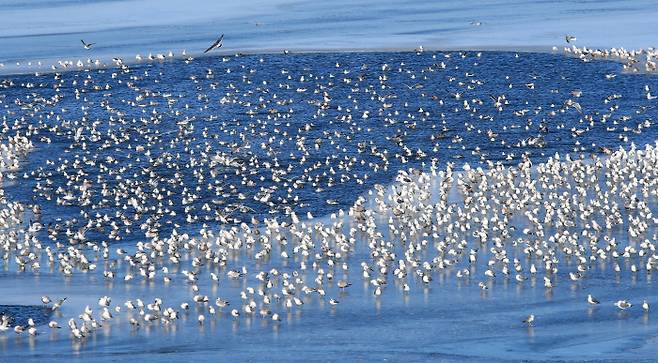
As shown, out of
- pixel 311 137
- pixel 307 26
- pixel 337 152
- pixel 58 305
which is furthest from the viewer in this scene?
pixel 307 26

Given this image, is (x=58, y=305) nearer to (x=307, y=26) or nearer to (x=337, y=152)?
(x=337, y=152)

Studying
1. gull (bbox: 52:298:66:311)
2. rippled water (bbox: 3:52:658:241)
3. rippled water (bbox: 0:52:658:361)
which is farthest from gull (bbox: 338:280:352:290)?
rippled water (bbox: 3:52:658:241)

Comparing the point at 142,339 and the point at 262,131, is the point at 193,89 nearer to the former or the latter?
the point at 262,131

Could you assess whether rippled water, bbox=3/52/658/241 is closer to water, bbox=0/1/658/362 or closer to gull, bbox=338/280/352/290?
water, bbox=0/1/658/362

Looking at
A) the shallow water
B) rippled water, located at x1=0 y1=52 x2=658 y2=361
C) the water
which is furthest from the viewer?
the shallow water

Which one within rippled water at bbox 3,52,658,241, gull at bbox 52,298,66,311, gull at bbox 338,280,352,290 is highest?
rippled water at bbox 3,52,658,241

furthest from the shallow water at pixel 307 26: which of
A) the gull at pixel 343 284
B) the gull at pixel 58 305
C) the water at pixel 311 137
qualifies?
the gull at pixel 58 305

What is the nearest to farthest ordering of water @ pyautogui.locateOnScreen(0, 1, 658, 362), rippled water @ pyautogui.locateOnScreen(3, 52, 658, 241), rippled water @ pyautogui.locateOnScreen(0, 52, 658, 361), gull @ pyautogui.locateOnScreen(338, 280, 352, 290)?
rippled water @ pyautogui.locateOnScreen(0, 52, 658, 361), water @ pyautogui.locateOnScreen(0, 1, 658, 362), gull @ pyautogui.locateOnScreen(338, 280, 352, 290), rippled water @ pyautogui.locateOnScreen(3, 52, 658, 241)

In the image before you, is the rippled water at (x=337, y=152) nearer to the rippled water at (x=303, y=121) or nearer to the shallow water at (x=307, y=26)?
the rippled water at (x=303, y=121)

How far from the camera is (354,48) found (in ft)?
202

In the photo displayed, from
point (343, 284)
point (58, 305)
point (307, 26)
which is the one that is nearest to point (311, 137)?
point (343, 284)

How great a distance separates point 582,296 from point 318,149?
55.8 ft

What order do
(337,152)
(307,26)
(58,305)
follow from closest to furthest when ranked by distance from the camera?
1. (58,305)
2. (337,152)
3. (307,26)

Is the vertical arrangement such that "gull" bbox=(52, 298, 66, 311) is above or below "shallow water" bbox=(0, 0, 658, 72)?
below
